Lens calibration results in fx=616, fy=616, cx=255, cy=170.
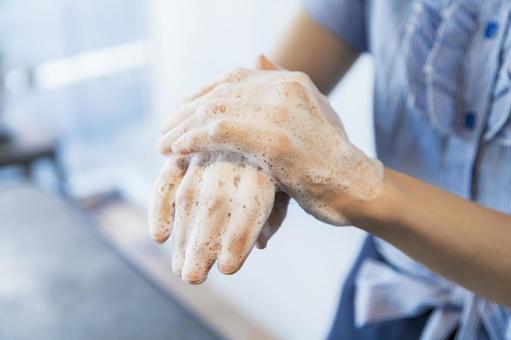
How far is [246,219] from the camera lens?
49cm

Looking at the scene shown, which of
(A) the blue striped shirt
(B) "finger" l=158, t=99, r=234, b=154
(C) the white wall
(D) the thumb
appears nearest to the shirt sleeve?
(A) the blue striped shirt

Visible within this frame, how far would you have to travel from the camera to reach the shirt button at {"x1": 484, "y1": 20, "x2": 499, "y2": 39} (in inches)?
22.8

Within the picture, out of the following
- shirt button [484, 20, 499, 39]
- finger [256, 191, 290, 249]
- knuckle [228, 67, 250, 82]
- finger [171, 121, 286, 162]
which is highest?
shirt button [484, 20, 499, 39]

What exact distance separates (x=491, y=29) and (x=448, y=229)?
209mm

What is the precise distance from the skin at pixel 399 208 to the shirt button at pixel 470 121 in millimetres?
127

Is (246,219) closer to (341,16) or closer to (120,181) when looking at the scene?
(341,16)

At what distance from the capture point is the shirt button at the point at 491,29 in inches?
22.8

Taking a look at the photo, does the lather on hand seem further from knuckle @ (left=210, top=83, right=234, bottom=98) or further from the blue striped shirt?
the blue striped shirt

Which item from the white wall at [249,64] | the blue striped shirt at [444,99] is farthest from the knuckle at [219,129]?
the white wall at [249,64]

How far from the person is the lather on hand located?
0.02 metres

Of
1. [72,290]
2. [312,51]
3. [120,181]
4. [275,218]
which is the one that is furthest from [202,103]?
[120,181]

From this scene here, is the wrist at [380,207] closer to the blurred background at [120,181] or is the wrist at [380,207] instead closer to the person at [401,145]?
the person at [401,145]

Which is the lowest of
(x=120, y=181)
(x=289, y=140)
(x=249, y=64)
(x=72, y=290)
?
(x=120, y=181)

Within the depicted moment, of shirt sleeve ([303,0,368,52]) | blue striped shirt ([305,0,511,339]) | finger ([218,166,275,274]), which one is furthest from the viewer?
shirt sleeve ([303,0,368,52])
